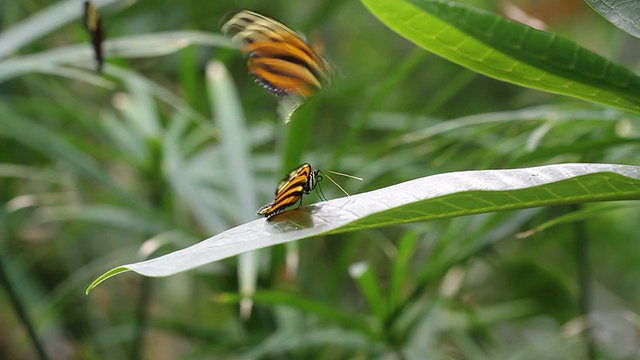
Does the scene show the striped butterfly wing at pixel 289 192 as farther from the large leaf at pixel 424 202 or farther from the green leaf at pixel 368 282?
the green leaf at pixel 368 282

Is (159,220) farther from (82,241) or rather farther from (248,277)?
(82,241)

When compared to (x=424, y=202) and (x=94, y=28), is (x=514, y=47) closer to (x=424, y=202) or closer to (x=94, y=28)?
(x=424, y=202)

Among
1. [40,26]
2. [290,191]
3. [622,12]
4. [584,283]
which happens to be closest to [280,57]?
[290,191]

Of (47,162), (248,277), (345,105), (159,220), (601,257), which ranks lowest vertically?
(601,257)

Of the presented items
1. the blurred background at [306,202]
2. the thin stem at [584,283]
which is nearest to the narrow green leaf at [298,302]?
the blurred background at [306,202]

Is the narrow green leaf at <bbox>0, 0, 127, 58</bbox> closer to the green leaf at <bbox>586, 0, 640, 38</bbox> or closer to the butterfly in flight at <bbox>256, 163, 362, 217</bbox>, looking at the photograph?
the butterfly in flight at <bbox>256, 163, 362, 217</bbox>

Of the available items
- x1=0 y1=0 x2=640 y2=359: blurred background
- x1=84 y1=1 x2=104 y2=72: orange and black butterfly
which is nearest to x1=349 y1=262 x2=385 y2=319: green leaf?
x1=0 y1=0 x2=640 y2=359: blurred background

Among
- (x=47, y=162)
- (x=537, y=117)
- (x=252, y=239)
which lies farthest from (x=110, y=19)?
(x=252, y=239)
